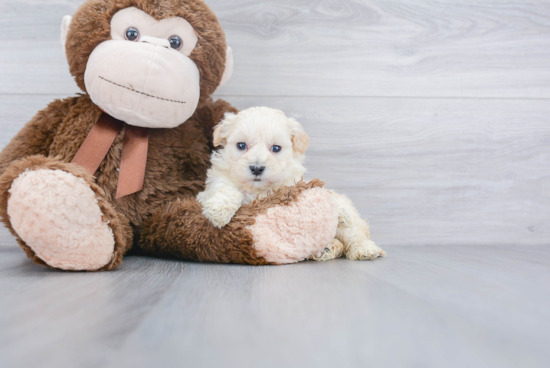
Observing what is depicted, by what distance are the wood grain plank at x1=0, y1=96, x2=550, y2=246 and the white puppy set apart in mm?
340

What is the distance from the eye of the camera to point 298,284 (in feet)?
2.26

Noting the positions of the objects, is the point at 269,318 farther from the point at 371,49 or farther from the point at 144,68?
the point at 371,49

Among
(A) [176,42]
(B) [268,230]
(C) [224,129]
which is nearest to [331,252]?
(B) [268,230]

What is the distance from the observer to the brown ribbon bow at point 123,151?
36.4 inches

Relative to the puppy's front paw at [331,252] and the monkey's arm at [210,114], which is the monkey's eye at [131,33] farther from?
the puppy's front paw at [331,252]

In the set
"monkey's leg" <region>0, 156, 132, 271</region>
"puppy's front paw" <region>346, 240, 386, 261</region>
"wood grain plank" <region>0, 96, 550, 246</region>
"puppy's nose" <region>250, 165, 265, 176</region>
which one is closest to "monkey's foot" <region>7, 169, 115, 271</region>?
"monkey's leg" <region>0, 156, 132, 271</region>

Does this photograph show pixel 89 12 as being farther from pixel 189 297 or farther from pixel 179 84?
pixel 189 297

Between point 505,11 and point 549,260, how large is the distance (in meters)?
0.83

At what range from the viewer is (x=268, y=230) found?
84cm

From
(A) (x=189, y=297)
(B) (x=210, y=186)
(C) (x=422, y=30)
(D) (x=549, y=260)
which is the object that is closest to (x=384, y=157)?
(C) (x=422, y=30)

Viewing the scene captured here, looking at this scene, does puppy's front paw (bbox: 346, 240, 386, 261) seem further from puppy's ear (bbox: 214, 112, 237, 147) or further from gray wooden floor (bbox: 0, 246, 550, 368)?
puppy's ear (bbox: 214, 112, 237, 147)

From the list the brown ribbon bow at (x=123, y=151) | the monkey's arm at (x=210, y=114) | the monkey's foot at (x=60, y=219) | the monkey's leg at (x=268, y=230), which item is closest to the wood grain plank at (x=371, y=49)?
the monkey's arm at (x=210, y=114)

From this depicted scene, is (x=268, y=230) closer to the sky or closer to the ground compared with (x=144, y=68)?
closer to the ground

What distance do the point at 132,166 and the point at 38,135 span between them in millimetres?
249
